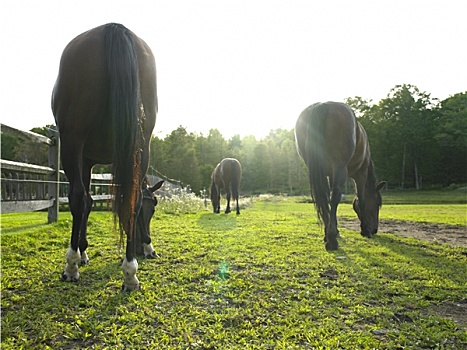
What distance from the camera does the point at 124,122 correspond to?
2.62m

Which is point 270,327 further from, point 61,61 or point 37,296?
point 61,61

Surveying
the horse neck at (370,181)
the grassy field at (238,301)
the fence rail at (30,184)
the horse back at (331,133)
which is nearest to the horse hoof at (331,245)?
the grassy field at (238,301)

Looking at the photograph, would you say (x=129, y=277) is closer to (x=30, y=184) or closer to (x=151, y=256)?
(x=151, y=256)

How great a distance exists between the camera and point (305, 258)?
3904 millimetres

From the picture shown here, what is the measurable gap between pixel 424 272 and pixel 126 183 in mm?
3004

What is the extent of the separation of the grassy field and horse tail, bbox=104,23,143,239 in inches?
15.1

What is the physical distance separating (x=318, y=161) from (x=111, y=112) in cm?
311

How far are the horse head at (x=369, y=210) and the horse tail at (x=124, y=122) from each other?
4.72 meters

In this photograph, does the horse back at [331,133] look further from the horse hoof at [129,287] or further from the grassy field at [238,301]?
the horse hoof at [129,287]

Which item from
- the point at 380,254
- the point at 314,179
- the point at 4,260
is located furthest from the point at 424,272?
the point at 4,260

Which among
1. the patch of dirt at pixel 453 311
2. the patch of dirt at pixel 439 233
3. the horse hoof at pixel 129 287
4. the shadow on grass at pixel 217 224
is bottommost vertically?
the patch of dirt at pixel 439 233

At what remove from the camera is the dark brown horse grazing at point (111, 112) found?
102 inches

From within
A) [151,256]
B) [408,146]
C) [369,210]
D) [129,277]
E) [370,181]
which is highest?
[408,146]

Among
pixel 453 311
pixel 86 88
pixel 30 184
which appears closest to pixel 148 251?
pixel 86 88
